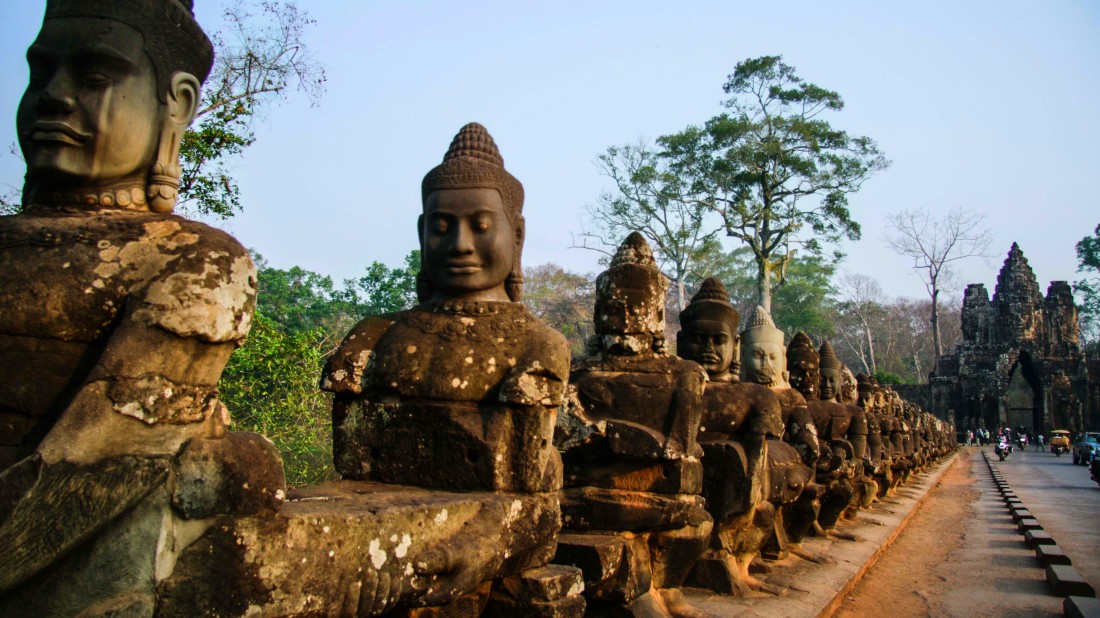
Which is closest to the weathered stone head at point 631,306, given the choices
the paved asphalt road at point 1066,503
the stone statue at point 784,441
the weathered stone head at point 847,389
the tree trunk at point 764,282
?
the stone statue at point 784,441

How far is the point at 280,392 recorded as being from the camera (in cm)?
971

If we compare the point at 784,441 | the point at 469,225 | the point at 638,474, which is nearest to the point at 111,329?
the point at 469,225

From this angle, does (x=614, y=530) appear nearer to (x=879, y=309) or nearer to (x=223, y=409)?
(x=223, y=409)

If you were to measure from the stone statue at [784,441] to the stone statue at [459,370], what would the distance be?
12.4 ft

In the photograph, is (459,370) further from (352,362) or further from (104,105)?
(104,105)

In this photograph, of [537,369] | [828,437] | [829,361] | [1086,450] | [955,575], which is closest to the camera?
[537,369]

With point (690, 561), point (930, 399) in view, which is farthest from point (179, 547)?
point (930, 399)

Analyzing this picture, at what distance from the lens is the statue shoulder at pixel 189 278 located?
2379 millimetres

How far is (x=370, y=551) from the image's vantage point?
8.70 ft

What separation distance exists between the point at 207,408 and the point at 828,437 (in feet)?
30.3

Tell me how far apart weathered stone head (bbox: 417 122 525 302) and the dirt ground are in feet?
14.2

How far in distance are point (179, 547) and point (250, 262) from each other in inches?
32.1

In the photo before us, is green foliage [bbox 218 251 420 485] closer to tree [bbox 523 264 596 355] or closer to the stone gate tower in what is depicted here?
tree [bbox 523 264 596 355]

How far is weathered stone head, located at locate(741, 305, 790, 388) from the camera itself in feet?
30.3
